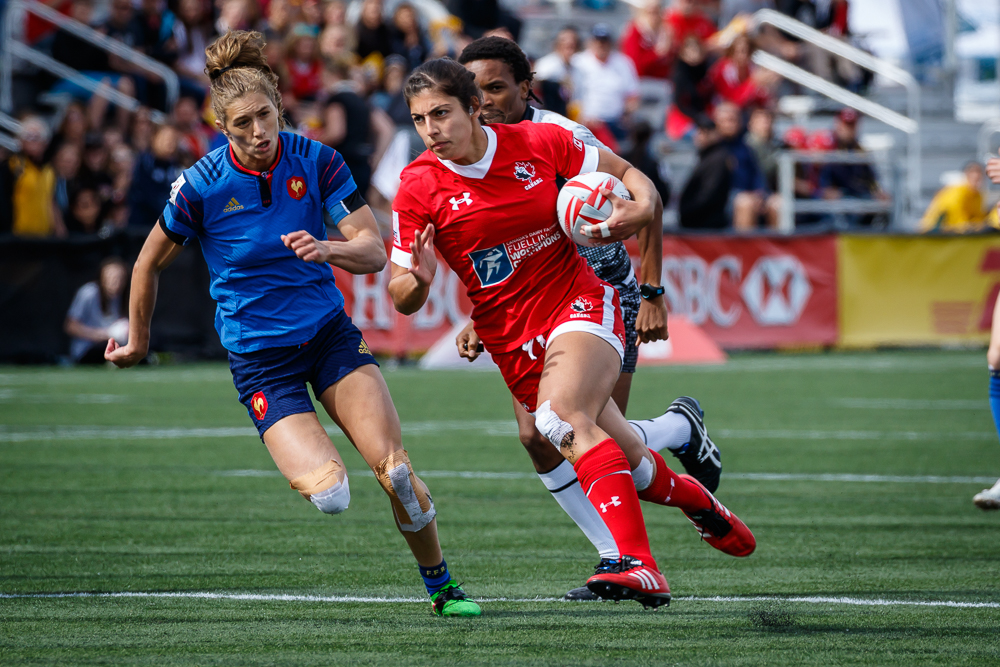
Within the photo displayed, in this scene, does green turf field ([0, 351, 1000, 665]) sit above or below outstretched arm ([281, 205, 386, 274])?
below

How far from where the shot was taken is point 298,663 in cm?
416

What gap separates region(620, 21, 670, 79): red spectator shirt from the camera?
22062 millimetres

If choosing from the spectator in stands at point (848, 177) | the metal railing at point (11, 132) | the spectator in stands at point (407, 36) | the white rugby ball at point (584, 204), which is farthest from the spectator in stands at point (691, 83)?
the white rugby ball at point (584, 204)

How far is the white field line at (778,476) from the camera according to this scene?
832 cm

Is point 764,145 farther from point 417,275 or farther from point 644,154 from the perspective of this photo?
point 417,275

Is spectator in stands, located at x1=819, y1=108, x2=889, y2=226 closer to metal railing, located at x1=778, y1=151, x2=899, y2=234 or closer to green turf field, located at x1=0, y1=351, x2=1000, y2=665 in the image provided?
metal railing, located at x1=778, y1=151, x2=899, y2=234

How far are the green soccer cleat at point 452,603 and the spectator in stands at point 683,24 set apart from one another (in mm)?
18205

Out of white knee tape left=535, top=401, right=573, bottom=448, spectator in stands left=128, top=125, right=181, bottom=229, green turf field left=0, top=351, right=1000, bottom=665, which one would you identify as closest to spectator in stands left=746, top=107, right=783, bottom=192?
green turf field left=0, top=351, right=1000, bottom=665

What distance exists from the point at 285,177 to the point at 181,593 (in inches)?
67.5

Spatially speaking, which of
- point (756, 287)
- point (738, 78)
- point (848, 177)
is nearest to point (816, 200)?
point (848, 177)

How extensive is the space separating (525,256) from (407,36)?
15.2 metres

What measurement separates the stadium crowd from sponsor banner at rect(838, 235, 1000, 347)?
1772 millimetres

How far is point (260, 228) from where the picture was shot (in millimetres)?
5008

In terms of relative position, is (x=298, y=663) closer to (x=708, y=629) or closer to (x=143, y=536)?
(x=708, y=629)
